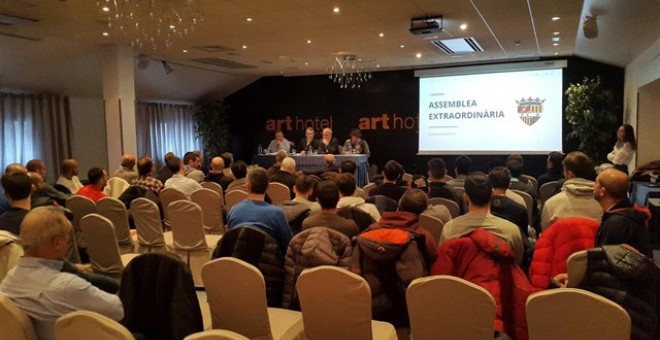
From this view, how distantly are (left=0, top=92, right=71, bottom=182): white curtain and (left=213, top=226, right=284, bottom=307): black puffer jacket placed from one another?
834 centimetres

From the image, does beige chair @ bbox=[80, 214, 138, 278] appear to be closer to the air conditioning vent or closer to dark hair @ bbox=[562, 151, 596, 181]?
dark hair @ bbox=[562, 151, 596, 181]

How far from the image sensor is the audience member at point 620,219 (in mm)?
2650

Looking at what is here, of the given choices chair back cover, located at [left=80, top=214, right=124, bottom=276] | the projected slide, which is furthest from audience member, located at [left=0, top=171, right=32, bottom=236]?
the projected slide

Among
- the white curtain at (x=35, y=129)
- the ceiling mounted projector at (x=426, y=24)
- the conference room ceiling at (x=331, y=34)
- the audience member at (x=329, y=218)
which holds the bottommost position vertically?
the audience member at (x=329, y=218)

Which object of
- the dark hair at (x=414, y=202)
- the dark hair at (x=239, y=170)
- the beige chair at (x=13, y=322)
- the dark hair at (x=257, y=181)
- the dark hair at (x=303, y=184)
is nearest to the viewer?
the beige chair at (x=13, y=322)

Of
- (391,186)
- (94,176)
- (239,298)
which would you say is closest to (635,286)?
(239,298)

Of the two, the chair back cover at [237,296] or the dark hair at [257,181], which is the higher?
the dark hair at [257,181]

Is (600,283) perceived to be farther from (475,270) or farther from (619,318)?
(475,270)

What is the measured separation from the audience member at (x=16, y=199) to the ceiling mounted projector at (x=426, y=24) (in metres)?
5.39

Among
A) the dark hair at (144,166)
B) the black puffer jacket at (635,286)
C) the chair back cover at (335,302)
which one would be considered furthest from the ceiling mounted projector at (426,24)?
the chair back cover at (335,302)

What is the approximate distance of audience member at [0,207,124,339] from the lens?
6.98 feet

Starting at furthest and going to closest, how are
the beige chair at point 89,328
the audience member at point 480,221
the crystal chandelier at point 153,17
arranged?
the crystal chandelier at point 153,17 < the audience member at point 480,221 < the beige chair at point 89,328

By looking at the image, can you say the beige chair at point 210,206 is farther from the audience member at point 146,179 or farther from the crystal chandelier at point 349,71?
the crystal chandelier at point 349,71

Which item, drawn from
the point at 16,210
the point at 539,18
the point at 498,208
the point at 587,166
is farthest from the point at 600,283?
the point at 539,18
